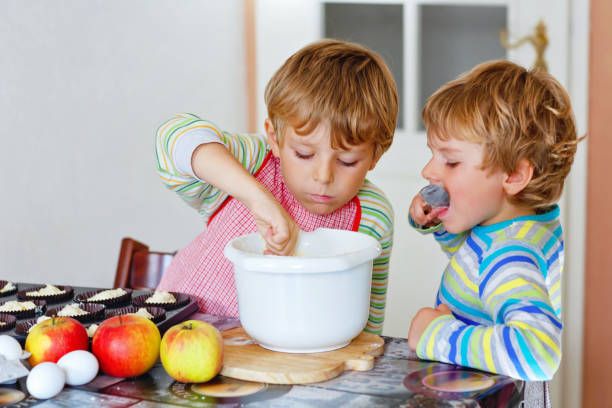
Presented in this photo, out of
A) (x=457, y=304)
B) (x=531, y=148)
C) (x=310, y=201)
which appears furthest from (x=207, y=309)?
(x=531, y=148)

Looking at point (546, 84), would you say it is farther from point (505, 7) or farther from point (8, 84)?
point (505, 7)

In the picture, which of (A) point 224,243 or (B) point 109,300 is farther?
(A) point 224,243

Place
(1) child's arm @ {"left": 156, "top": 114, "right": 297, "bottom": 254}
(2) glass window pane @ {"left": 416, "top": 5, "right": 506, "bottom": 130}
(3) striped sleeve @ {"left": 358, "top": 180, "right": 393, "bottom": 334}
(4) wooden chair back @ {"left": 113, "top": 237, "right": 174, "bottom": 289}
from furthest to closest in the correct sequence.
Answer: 1. (2) glass window pane @ {"left": 416, "top": 5, "right": 506, "bottom": 130}
2. (4) wooden chair back @ {"left": 113, "top": 237, "right": 174, "bottom": 289}
3. (3) striped sleeve @ {"left": 358, "top": 180, "right": 393, "bottom": 334}
4. (1) child's arm @ {"left": 156, "top": 114, "right": 297, "bottom": 254}

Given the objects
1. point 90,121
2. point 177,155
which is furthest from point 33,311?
point 90,121

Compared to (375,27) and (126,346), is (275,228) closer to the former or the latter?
(126,346)

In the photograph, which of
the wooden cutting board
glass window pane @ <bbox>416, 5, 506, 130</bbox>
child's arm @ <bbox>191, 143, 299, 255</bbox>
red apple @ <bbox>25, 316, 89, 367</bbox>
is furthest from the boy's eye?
glass window pane @ <bbox>416, 5, 506, 130</bbox>

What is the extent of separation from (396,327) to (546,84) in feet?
5.93

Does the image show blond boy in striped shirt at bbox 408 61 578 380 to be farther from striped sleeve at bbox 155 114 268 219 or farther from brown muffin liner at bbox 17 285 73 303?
brown muffin liner at bbox 17 285 73 303

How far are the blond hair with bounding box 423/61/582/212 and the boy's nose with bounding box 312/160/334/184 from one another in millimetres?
185

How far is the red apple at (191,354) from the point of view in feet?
2.59

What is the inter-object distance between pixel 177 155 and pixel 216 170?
9cm

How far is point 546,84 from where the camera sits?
1048 mm

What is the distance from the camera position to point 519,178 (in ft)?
3.46

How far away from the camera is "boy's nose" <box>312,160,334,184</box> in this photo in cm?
110
